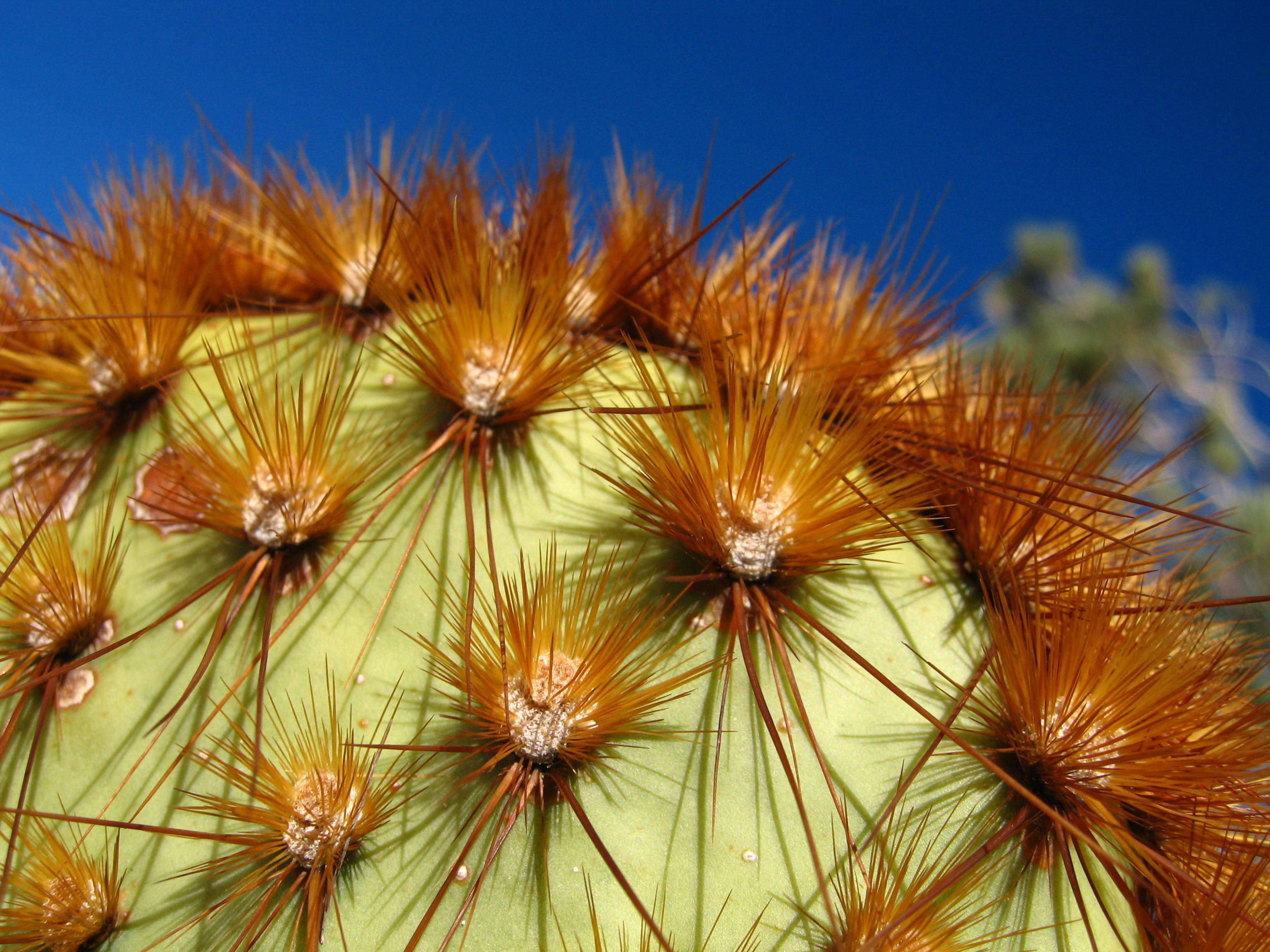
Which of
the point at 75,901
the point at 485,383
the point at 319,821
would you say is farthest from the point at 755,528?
the point at 75,901

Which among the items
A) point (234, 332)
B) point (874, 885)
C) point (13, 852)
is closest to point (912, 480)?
point (874, 885)

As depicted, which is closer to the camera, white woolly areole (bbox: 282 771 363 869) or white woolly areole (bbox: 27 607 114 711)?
white woolly areole (bbox: 282 771 363 869)

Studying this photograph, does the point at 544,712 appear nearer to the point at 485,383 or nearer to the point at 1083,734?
the point at 485,383

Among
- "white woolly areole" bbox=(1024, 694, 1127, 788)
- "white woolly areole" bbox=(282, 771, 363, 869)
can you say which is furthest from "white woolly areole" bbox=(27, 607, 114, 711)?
"white woolly areole" bbox=(1024, 694, 1127, 788)

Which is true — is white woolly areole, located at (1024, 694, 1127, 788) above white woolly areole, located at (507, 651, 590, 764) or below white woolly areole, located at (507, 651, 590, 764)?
above

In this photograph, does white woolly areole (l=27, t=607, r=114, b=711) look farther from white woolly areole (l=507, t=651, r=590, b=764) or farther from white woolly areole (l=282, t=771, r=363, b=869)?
white woolly areole (l=507, t=651, r=590, b=764)

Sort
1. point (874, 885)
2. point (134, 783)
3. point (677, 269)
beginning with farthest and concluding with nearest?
point (677, 269) < point (134, 783) < point (874, 885)

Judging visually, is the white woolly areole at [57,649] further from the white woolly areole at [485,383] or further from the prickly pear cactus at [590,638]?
the white woolly areole at [485,383]

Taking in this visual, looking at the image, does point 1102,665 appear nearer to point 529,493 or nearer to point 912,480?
point 912,480
